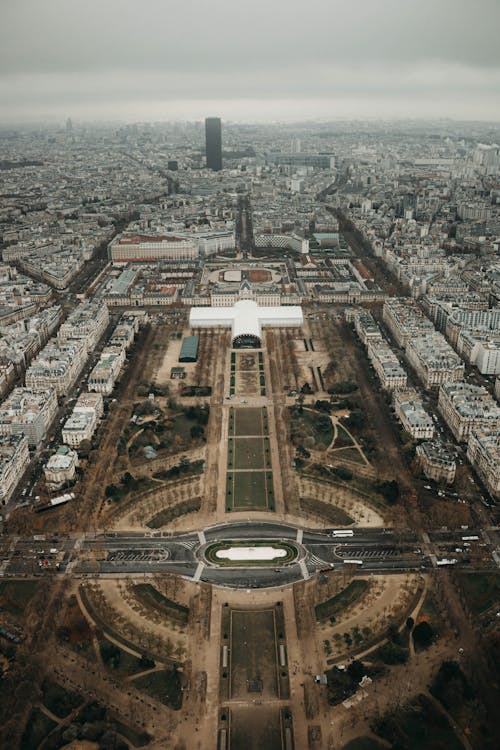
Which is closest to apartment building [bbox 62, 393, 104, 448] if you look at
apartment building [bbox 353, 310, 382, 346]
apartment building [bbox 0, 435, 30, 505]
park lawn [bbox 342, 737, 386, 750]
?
apartment building [bbox 0, 435, 30, 505]

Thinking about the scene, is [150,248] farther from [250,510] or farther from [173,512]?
[250,510]

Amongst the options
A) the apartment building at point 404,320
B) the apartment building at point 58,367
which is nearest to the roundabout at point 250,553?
the apartment building at point 58,367

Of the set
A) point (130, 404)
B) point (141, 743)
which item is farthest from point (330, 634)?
point (130, 404)

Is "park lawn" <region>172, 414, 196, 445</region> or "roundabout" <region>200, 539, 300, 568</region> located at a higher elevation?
"park lawn" <region>172, 414, 196, 445</region>

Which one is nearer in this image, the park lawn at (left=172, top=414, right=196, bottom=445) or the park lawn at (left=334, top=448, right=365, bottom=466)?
the park lawn at (left=334, top=448, right=365, bottom=466)

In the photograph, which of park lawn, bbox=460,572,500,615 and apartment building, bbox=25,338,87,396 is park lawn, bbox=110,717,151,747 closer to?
park lawn, bbox=460,572,500,615

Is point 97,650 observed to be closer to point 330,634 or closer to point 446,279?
point 330,634

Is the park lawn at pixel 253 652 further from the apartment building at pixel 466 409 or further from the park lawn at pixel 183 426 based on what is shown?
the apartment building at pixel 466 409
